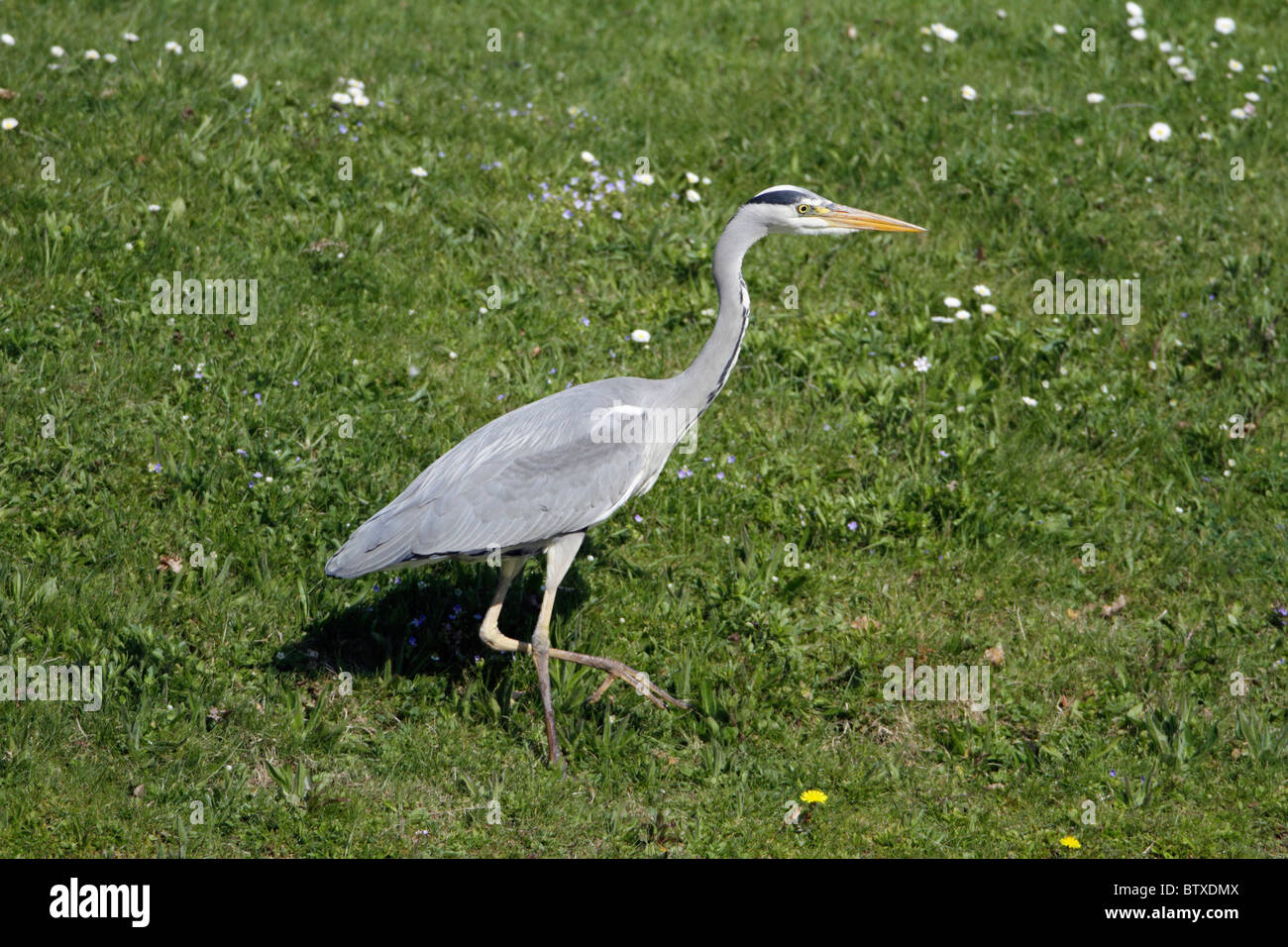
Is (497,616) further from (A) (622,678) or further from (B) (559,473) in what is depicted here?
(B) (559,473)

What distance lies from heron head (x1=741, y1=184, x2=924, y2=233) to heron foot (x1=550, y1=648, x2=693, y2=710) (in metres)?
2.27

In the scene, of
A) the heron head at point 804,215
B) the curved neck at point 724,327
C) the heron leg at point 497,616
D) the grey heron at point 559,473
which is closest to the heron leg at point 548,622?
the grey heron at point 559,473

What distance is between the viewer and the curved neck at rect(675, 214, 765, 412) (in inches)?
253

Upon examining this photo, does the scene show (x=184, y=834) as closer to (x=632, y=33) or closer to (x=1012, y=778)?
(x=1012, y=778)

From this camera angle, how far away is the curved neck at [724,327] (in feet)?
21.1

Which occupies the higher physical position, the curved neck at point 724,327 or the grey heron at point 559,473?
the curved neck at point 724,327

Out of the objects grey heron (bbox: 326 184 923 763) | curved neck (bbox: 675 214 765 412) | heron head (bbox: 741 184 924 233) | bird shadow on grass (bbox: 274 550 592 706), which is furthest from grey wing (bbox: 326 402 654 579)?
heron head (bbox: 741 184 924 233)

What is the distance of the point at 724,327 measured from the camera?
6.42 meters

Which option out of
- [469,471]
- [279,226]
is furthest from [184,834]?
[279,226]

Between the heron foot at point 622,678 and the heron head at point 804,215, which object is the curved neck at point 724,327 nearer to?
the heron head at point 804,215

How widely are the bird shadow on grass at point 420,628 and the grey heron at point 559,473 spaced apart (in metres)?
0.25

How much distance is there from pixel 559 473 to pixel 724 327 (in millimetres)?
1090

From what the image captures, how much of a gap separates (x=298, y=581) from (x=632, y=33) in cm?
621

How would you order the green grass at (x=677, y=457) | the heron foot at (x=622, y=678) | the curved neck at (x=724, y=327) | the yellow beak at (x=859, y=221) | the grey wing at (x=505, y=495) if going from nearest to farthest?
1. the green grass at (x=677, y=457)
2. the grey wing at (x=505, y=495)
3. the heron foot at (x=622, y=678)
4. the curved neck at (x=724, y=327)
5. the yellow beak at (x=859, y=221)
